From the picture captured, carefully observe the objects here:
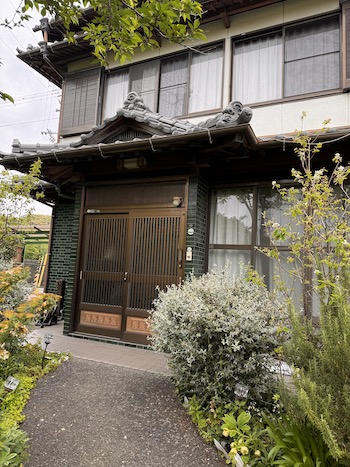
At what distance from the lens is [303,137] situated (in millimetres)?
3543

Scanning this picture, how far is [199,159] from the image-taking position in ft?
17.2

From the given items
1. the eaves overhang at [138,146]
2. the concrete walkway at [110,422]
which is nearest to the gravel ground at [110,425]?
the concrete walkway at [110,422]

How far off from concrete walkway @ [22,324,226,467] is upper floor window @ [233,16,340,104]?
5.18 metres

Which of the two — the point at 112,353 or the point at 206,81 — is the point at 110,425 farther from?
the point at 206,81

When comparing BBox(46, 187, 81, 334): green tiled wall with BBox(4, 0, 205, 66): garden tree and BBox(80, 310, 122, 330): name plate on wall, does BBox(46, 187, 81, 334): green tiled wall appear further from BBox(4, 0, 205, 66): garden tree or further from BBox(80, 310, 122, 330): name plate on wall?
BBox(4, 0, 205, 66): garden tree

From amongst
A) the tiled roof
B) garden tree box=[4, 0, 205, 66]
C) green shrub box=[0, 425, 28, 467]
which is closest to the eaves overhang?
the tiled roof

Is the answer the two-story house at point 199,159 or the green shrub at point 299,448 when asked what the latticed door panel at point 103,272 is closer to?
the two-story house at point 199,159

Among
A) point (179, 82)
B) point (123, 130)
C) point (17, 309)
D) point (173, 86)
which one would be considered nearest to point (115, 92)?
point (173, 86)

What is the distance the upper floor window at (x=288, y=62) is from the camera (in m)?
5.53

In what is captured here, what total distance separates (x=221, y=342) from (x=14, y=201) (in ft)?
13.1

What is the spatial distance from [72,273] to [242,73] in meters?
5.09

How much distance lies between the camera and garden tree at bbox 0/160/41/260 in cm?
504

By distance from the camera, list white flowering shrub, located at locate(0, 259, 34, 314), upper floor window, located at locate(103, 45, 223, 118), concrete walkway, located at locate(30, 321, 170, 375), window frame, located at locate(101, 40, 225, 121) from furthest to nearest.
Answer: upper floor window, located at locate(103, 45, 223, 118), window frame, located at locate(101, 40, 225, 121), concrete walkway, located at locate(30, 321, 170, 375), white flowering shrub, located at locate(0, 259, 34, 314)

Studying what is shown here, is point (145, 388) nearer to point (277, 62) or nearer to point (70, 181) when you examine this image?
point (70, 181)
